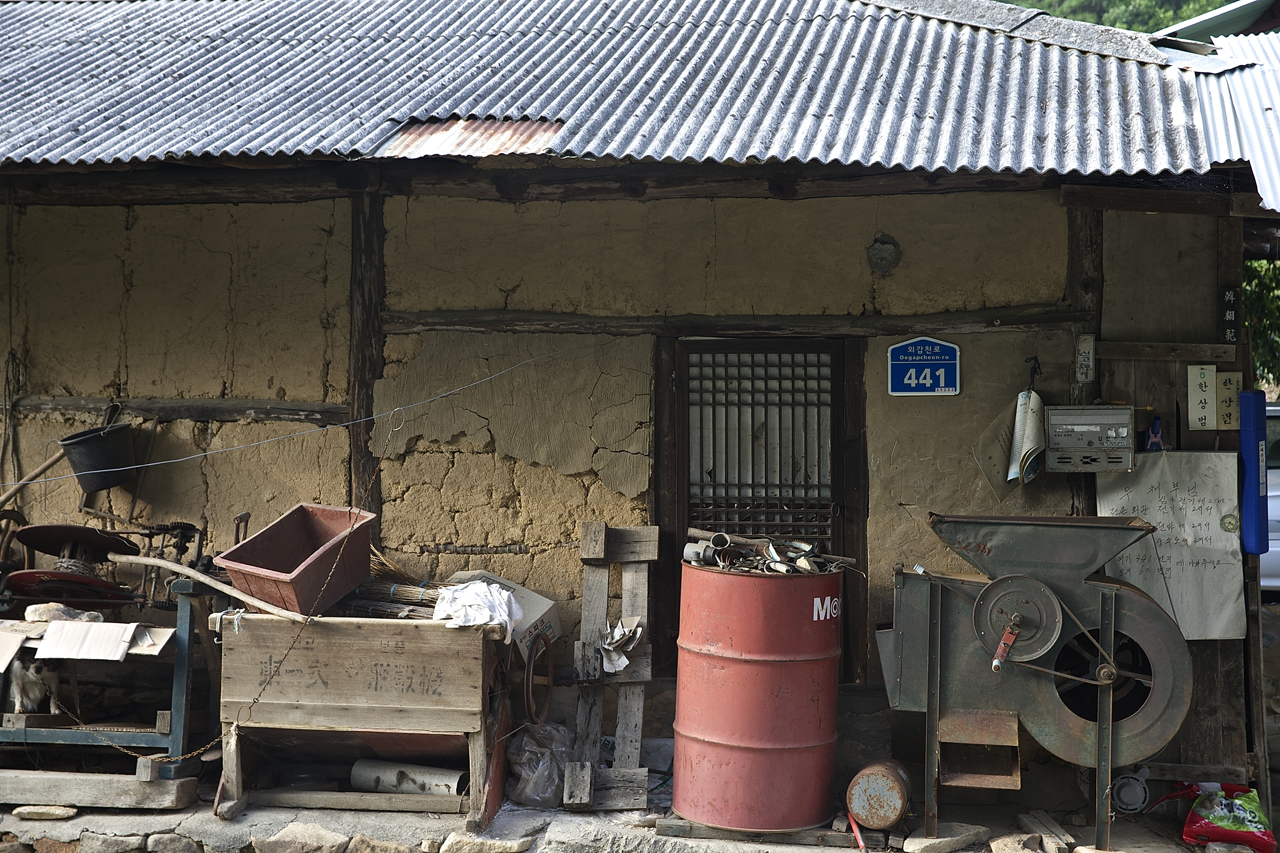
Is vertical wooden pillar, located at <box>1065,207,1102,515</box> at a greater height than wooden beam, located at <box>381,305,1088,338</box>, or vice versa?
vertical wooden pillar, located at <box>1065,207,1102,515</box>

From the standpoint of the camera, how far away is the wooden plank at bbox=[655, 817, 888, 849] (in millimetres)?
4512

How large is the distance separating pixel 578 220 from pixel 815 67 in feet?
5.95

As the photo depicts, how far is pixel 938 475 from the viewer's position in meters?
5.29

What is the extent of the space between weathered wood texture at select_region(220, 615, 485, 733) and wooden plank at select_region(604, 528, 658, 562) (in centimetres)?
111

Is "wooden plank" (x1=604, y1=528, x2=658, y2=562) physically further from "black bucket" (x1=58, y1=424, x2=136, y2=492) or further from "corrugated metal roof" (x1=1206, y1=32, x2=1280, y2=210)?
"corrugated metal roof" (x1=1206, y1=32, x2=1280, y2=210)

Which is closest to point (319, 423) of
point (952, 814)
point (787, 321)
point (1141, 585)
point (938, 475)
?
point (787, 321)

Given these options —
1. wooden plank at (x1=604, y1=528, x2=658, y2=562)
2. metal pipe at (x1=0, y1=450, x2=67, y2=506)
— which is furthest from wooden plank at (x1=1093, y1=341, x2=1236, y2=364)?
metal pipe at (x1=0, y1=450, x2=67, y2=506)

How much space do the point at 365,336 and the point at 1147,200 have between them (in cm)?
445

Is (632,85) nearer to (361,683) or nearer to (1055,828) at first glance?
(361,683)

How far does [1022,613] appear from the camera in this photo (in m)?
4.38

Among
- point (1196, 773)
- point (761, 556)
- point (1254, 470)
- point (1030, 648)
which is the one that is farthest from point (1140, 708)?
point (761, 556)

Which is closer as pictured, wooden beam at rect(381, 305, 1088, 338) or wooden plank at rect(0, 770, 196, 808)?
wooden plank at rect(0, 770, 196, 808)

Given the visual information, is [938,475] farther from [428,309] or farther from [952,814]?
[428,309]

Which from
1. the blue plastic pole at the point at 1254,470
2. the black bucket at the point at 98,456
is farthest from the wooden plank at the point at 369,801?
the blue plastic pole at the point at 1254,470
